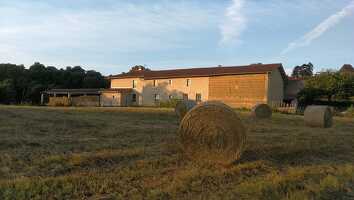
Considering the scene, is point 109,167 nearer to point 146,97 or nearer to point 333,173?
point 333,173

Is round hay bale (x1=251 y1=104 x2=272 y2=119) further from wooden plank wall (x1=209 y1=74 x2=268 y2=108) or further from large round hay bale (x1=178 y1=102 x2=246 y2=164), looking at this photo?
wooden plank wall (x1=209 y1=74 x2=268 y2=108)

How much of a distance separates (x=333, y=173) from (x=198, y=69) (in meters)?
44.2

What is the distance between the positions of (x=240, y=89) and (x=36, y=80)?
34.0 m

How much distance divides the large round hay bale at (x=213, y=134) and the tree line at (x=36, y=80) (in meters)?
45.4

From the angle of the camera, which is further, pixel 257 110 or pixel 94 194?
pixel 257 110

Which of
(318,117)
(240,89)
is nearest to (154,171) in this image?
(318,117)

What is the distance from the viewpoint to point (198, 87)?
48.0m

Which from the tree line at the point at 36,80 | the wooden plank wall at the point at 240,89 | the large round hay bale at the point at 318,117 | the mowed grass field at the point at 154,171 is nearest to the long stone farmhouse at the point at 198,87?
the wooden plank wall at the point at 240,89

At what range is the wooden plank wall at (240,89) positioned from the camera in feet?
139

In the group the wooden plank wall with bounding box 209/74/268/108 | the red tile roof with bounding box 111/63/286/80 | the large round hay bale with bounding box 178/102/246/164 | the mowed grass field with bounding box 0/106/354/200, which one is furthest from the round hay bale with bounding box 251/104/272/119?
the red tile roof with bounding box 111/63/286/80

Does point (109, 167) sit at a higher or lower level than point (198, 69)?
lower

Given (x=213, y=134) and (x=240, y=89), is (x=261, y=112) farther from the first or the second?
(x=240, y=89)

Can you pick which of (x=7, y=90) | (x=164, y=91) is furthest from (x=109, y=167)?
(x=7, y=90)

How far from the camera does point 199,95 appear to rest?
47.8m
